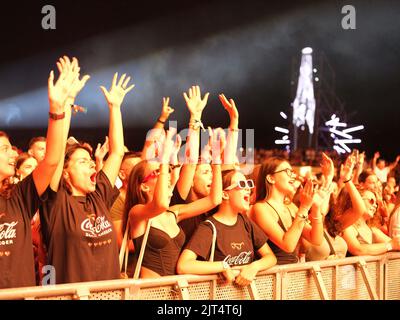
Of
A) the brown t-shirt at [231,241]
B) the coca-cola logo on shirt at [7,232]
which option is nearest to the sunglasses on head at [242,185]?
the brown t-shirt at [231,241]

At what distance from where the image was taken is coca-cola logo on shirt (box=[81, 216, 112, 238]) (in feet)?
12.0

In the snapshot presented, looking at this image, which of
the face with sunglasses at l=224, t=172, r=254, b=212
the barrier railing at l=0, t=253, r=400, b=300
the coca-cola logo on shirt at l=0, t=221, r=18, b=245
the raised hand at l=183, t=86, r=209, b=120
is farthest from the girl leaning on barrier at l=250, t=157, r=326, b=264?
the coca-cola logo on shirt at l=0, t=221, r=18, b=245

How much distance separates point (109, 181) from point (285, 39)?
14.4m

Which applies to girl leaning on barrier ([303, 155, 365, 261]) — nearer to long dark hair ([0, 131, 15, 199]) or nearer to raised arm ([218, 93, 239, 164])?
raised arm ([218, 93, 239, 164])

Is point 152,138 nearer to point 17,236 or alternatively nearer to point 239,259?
point 239,259

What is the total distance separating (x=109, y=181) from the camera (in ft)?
13.2

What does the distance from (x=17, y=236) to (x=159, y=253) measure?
0.94 metres

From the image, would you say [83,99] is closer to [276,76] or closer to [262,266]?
[262,266]
